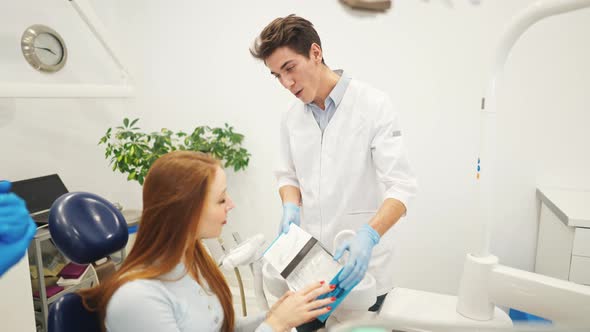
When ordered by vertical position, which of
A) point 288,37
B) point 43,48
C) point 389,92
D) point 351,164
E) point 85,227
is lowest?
point 85,227

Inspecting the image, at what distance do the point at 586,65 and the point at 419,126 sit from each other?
2.55 feet

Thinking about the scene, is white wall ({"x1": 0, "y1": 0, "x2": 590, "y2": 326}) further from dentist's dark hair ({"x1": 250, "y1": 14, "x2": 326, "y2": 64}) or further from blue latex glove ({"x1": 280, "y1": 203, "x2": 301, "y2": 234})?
Answer: dentist's dark hair ({"x1": 250, "y1": 14, "x2": 326, "y2": 64})

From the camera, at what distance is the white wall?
76.1 inches

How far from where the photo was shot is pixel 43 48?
225 centimetres

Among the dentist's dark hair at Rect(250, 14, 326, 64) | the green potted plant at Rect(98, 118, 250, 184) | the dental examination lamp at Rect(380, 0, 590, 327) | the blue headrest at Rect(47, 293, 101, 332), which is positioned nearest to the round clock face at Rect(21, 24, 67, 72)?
the green potted plant at Rect(98, 118, 250, 184)

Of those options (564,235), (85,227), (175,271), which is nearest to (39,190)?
(85,227)

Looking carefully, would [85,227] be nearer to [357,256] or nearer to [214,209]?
[214,209]

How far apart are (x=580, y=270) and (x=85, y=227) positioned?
174 cm

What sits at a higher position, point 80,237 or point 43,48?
point 43,48

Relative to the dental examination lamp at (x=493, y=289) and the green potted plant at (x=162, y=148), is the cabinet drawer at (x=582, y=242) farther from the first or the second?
the green potted plant at (x=162, y=148)

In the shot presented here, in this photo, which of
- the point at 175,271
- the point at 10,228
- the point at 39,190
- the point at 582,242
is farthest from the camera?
the point at 39,190

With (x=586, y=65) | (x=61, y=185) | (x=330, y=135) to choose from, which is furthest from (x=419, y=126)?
(x=61, y=185)

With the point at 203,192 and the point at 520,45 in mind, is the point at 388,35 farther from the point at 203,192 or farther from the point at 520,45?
the point at 203,192

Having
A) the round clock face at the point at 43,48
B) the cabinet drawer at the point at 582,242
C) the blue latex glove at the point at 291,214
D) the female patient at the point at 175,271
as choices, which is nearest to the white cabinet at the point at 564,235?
the cabinet drawer at the point at 582,242
